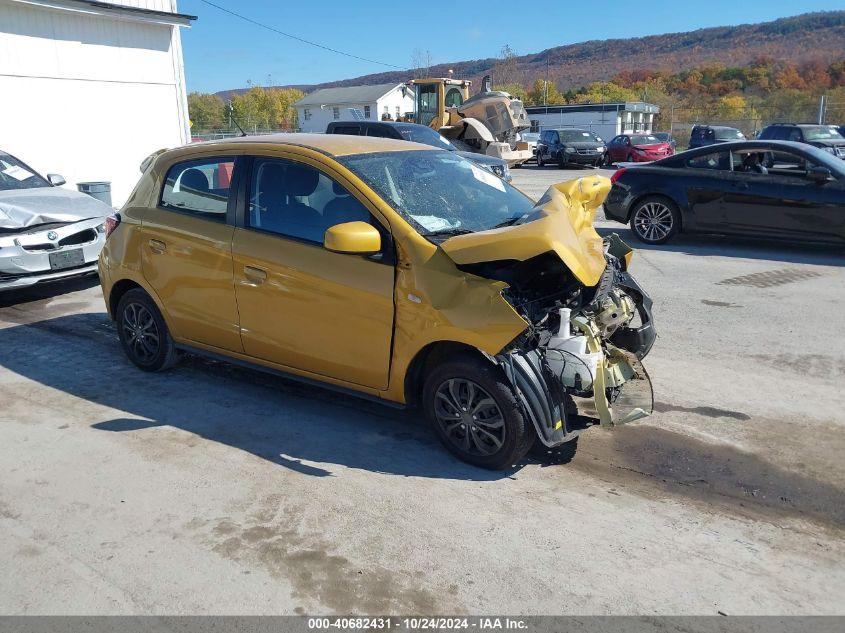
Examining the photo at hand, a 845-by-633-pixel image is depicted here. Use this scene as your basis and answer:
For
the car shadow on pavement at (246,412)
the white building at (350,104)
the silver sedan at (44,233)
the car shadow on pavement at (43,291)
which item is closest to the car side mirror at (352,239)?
the car shadow on pavement at (246,412)

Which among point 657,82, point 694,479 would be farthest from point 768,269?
point 657,82

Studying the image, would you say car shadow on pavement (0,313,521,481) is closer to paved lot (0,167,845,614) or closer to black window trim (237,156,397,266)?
paved lot (0,167,845,614)

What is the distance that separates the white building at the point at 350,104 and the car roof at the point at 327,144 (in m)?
66.2

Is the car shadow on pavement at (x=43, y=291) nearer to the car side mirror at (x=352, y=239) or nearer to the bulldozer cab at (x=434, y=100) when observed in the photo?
the car side mirror at (x=352, y=239)

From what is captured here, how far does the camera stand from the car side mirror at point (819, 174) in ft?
29.9

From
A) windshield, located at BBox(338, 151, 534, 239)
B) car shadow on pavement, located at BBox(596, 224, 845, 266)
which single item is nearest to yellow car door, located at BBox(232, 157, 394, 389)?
windshield, located at BBox(338, 151, 534, 239)

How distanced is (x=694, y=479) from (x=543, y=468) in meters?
0.84

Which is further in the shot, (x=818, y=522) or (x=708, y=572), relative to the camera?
(x=818, y=522)

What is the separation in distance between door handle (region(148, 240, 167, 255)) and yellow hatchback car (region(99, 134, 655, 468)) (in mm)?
11

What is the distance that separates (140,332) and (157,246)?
0.80 meters

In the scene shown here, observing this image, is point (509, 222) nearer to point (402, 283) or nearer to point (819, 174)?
point (402, 283)

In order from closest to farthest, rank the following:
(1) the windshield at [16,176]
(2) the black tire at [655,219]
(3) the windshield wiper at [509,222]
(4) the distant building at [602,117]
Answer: (3) the windshield wiper at [509,222] → (1) the windshield at [16,176] → (2) the black tire at [655,219] → (4) the distant building at [602,117]

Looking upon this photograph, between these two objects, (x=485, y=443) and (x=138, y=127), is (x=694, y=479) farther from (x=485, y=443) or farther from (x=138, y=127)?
(x=138, y=127)

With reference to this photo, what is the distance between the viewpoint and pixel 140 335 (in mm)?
5629
